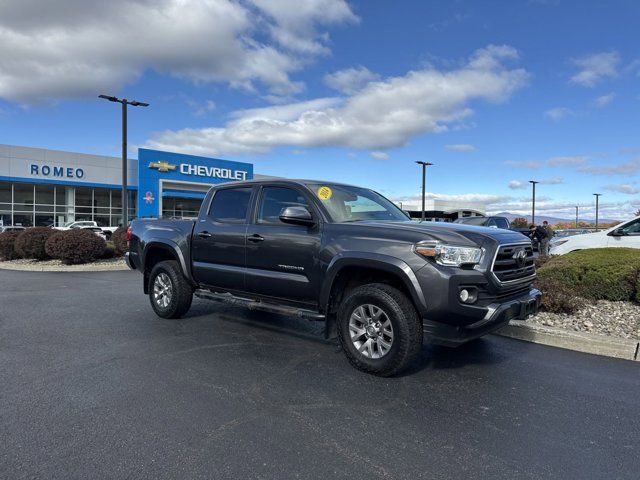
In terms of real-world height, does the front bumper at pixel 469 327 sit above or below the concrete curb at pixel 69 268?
above

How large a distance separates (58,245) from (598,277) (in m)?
14.1

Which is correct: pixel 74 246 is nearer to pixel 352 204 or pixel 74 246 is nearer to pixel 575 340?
pixel 352 204

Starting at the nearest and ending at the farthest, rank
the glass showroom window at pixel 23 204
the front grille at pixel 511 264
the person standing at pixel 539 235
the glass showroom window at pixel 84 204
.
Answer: the front grille at pixel 511 264 < the person standing at pixel 539 235 < the glass showroom window at pixel 23 204 < the glass showroom window at pixel 84 204

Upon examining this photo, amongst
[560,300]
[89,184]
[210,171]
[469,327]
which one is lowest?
[560,300]

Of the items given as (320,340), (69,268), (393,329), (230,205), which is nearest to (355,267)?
(393,329)

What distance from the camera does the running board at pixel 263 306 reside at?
494 centimetres

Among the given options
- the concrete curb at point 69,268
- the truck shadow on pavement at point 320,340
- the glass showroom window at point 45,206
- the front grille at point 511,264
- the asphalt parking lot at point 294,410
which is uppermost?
the glass showroom window at point 45,206

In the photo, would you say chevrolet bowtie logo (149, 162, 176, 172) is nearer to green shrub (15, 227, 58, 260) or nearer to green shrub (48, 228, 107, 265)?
green shrub (15, 227, 58, 260)

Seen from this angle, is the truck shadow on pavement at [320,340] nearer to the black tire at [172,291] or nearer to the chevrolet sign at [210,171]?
the black tire at [172,291]

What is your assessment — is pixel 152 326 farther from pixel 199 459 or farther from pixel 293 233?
pixel 199 459

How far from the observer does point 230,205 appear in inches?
241

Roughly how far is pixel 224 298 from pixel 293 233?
1.48 metres

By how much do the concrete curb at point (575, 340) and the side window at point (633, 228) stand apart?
17.8 feet

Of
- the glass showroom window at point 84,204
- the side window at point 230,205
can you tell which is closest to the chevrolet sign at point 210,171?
the glass showroom window at point 84,204
